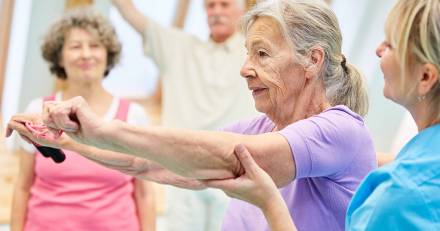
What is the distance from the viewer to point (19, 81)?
17.7 ft

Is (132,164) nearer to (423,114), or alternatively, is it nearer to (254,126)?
(254,126)

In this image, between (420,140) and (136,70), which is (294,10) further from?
(136,70)

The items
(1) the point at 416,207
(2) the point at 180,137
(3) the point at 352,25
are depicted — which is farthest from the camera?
(3) the point at 352,25

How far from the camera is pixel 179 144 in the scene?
4.51 ft

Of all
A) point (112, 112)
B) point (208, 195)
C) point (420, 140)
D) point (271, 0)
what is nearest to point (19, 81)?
point (208, 195)

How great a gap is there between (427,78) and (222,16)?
2444 mm

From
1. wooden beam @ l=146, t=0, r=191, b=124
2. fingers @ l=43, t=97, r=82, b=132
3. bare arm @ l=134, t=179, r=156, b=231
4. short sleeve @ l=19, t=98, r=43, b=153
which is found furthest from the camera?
wooden beam @ l=146, t=0, r=191, b=124

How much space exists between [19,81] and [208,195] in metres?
2.49

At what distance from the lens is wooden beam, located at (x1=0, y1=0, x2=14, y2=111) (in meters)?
5.02

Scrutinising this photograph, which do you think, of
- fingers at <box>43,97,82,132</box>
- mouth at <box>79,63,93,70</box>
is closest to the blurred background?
mouth at <box>79,63,93,70</box>

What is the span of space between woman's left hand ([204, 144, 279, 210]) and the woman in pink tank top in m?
1.23

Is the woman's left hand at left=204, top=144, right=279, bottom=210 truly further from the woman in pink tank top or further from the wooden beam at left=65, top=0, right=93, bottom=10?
the wooden beam at left=65, top=0, right=93, bottom=10

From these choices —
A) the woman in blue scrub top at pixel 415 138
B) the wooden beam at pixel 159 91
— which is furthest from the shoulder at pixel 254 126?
the wooden beam at pixel 159 91

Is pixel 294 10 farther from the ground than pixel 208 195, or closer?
farther from the ground
